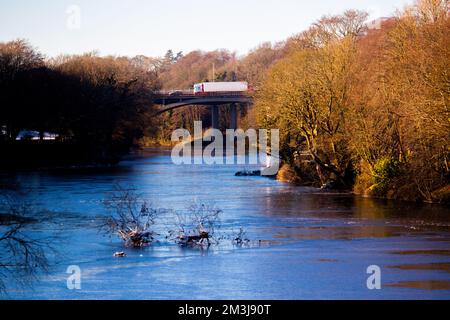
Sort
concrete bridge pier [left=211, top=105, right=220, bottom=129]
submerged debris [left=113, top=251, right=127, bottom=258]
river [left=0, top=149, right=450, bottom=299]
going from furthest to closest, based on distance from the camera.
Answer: concrete bridge pier [left=211, top=105, right=220, bottom=129]
submerged debris [left=113, top=251, right=127, bottom=258]
river [left=0, top=149, right=450, bottom=299]

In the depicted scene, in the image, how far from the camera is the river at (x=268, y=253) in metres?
19.6

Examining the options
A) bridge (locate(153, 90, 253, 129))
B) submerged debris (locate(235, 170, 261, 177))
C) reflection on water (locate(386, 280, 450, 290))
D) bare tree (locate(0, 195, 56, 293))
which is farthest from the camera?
bridge (locate(153, 90, 253, 129))

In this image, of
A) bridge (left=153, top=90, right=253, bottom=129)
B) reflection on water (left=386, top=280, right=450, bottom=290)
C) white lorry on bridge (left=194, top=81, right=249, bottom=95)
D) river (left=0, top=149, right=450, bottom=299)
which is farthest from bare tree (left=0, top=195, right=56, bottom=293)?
white lorry on bridge (left=194, top=81, right=249, bottom=95)

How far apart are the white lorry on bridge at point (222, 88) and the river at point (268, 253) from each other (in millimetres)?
64799

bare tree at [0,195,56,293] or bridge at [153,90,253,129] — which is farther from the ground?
bridge at [153,90,253,129]

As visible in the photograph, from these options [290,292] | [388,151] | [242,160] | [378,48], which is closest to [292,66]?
[378,48]

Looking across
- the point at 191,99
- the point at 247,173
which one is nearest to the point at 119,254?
the point at 247,173

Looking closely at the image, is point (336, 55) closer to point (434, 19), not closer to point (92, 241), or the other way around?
point (434, 19)

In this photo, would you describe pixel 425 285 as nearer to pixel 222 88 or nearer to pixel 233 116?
pixel 222 88

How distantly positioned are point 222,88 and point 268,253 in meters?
82.9

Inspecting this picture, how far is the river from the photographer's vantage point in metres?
19.6

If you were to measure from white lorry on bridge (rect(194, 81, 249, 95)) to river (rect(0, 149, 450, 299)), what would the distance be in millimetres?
64799

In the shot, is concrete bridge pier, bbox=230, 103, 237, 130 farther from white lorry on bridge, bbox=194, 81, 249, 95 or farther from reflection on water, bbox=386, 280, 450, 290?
reflection on water, bbox=386, 280, 450, 290

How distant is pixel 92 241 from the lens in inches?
1019
